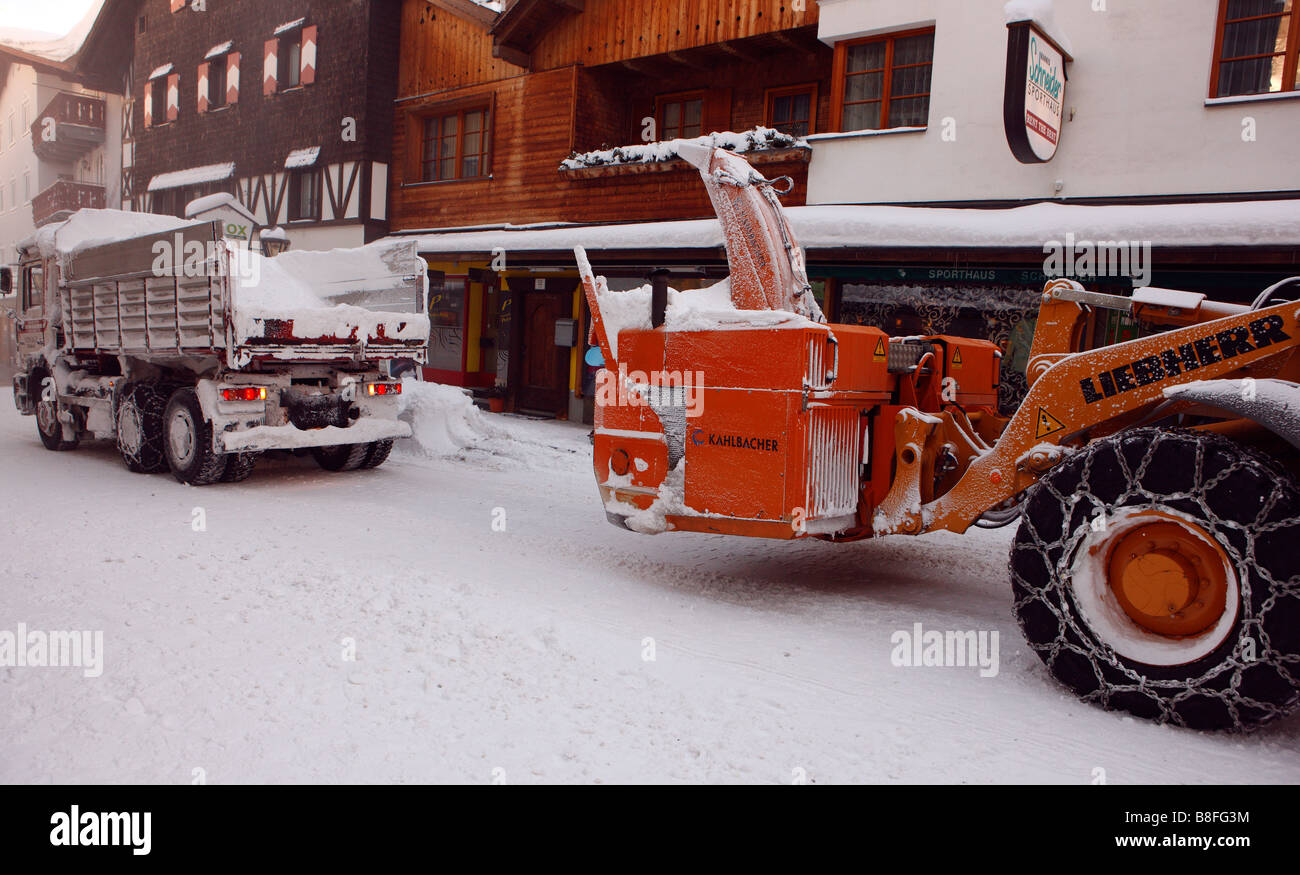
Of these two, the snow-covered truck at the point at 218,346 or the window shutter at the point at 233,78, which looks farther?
the window shutter at the point at 233,78

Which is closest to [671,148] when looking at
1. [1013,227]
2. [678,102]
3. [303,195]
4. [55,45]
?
[678,102]

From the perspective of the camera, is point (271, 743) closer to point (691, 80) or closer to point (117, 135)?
point (691, 80)

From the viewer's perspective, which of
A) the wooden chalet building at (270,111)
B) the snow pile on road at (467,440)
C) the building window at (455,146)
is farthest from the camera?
the wooden chalet building at (270,111)

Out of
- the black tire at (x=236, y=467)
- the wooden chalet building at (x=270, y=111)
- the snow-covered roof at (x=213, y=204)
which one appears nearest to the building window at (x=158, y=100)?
the wooden chalet building at (x=270, y=111)

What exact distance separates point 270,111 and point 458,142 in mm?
7026

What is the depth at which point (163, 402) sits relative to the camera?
8.91 metres

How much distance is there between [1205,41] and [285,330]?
32.3ft

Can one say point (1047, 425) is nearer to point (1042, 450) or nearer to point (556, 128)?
point (1042, 450)

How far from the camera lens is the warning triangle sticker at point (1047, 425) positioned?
164 inches

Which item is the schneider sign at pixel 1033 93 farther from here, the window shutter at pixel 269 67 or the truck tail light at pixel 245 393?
the window shutter at pixel 269 67

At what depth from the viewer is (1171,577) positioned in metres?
3.45

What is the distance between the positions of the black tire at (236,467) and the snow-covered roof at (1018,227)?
6.23m

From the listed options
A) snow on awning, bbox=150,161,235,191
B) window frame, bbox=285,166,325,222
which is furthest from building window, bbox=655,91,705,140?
snow on awning, bbox=150,161,235,191

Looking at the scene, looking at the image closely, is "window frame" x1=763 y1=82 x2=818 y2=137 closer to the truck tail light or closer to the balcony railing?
the truck tail light
